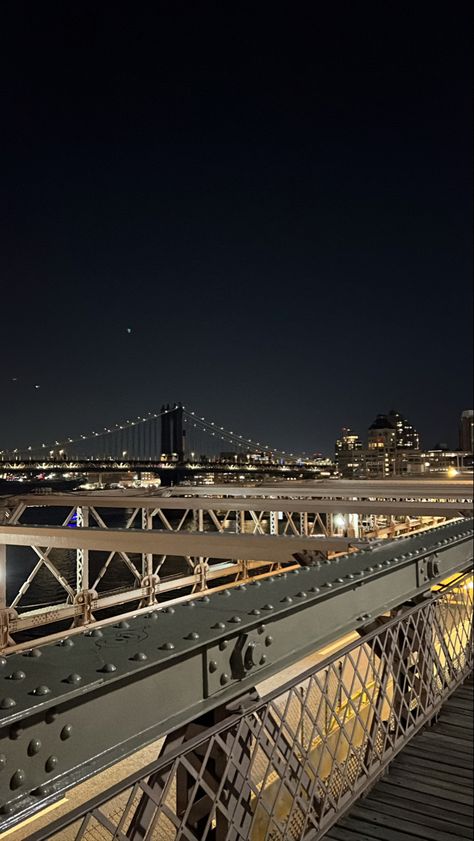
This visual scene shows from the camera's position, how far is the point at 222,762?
2.79 meters

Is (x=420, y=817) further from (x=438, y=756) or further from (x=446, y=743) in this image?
(x=446, y=743)

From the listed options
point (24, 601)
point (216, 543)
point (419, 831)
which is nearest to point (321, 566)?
point (419, 831)

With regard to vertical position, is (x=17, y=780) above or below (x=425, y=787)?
above

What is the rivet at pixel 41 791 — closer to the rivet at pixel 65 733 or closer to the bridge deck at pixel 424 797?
the rivet at pixel 65 733

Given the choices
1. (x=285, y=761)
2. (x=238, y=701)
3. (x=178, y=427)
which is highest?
(x=178, y=427)

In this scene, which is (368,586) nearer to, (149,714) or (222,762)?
(222,762)

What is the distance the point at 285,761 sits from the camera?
3014 mm

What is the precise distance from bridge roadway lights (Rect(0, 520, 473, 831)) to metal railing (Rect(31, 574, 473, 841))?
142mm

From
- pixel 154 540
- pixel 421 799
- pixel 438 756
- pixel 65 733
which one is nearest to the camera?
pixel 65 733

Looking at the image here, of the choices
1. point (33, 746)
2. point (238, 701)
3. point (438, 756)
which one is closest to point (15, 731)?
point (33, 746)

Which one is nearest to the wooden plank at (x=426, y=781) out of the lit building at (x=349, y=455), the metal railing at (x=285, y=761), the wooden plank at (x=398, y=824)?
the metal railing at (x=285, y=761)

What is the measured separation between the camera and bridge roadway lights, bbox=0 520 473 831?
1800 mm

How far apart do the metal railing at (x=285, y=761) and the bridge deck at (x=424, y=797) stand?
0.64 ft

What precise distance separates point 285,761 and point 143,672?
3.96 feet
